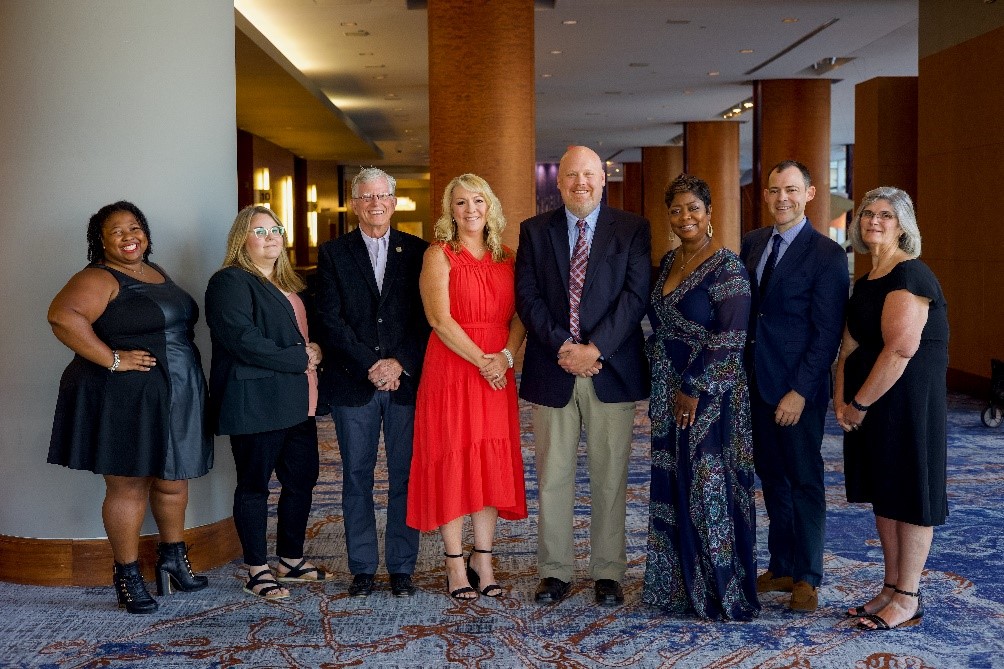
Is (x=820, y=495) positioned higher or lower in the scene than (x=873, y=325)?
lower

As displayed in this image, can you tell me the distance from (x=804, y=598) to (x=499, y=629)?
1.23m

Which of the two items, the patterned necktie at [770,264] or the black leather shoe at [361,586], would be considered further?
the black leather shoe at [361,586]

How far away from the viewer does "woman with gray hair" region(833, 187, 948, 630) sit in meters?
3.69

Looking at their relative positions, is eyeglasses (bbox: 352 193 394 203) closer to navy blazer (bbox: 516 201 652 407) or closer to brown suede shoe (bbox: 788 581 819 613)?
navy blazer (bbox: 516 201 652 407)

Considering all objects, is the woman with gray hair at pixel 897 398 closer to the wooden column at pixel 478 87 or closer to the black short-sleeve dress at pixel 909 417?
the black short-sleeve dress at pixel 909 417

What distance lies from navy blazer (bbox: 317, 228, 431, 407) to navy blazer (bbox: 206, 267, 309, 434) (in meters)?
0.15

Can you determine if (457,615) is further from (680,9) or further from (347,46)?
(347,46)

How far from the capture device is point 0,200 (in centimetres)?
452

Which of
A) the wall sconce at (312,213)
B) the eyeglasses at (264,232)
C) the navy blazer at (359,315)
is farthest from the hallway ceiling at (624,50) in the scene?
the navy blazer at (359,315)

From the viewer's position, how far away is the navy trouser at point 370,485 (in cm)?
430

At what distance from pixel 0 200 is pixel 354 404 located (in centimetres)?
188

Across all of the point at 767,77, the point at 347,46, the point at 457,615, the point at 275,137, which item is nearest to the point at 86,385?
the point at 457,615

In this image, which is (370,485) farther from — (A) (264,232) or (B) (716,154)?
(B) (716,154)

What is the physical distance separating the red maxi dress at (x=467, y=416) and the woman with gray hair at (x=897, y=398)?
138 cm
